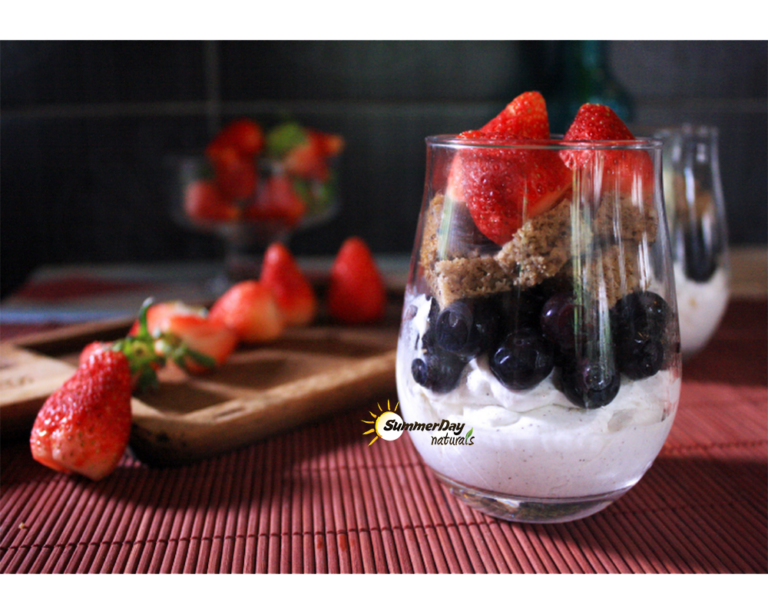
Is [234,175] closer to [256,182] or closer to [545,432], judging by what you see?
[256,182]

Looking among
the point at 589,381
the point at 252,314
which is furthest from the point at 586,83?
the point at 589,381

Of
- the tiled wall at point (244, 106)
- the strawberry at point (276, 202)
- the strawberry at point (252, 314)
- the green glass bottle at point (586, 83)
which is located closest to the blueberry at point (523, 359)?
the strawberry at point (252, 314)

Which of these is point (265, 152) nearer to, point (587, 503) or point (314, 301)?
point (314, 301)

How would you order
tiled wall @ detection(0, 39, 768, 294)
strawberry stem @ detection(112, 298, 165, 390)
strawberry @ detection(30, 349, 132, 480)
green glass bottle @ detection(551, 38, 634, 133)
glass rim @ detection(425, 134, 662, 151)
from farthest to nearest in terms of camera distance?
tiled wall @ detection(0, 39, 768, 294) < green glass bottle @ detection(551, 38, 634, 133) < strawberry stem @ detection(112, 298, 165, 390) < strawberry @ detection(30, 349, 132, 480) < glass rim @ detection(425, 134, 662, 151)

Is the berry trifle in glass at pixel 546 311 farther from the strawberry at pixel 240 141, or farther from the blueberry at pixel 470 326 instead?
the strawberry at pixel 240 141

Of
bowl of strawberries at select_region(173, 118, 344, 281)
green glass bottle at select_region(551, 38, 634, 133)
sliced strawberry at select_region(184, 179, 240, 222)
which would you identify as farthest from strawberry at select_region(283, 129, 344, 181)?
green glass bottle at select_region(551, 38, 634, 133)

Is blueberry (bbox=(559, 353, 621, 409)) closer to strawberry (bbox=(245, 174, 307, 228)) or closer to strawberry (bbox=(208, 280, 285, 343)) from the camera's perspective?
strawberry (bbox=(208, 280, 285, 343))
